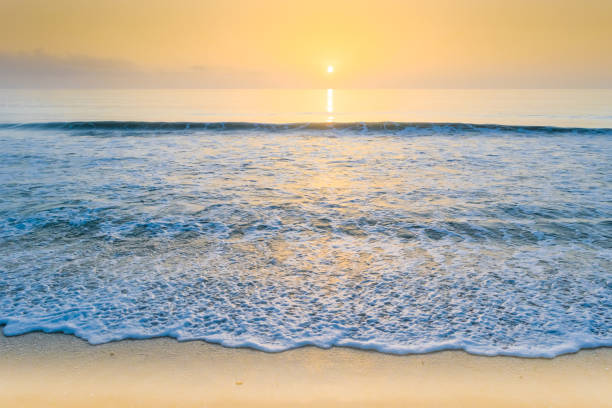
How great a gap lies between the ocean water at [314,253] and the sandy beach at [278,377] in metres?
0.19

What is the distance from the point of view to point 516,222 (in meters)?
7.50

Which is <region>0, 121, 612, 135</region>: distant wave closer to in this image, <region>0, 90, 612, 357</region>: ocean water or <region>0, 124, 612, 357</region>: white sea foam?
<region>0, 90, 612, 357</region>: ocean water

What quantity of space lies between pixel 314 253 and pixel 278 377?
2840 millimetres

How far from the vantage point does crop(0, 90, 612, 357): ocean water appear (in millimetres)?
4195

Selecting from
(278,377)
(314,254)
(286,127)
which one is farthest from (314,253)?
(286,127)

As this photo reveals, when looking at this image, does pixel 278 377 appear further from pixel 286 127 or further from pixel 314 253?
pixel 286 127

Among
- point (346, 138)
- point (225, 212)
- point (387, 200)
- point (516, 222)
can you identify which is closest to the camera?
point (516, 222)

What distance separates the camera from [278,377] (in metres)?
3.44

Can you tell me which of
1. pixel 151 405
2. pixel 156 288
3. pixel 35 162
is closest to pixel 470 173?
pixel 156 288

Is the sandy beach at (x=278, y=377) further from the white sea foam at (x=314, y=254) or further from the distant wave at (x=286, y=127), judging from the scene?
the distant wave at (x=286, y=127)

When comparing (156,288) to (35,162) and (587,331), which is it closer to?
(587,331)

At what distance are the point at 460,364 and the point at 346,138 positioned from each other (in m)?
19.2

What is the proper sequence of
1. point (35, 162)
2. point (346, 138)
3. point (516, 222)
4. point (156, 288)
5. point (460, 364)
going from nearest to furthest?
point (460, 364), point (156, 288), point (516, 222), point (35, 162), point (346, 138)

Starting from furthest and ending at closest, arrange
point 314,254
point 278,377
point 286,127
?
point 286,127 → point 314,254 → point 278,377
